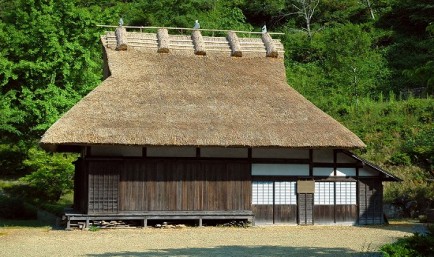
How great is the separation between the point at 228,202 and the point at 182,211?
164 centimetres

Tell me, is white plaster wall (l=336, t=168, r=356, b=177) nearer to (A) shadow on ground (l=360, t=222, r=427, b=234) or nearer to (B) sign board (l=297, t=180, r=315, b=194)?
(B) sign board (l=297, t=180, r=315, b=194)

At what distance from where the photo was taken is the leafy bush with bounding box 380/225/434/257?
10.8m

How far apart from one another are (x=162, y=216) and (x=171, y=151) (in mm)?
2195

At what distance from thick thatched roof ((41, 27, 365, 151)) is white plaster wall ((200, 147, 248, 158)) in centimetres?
96

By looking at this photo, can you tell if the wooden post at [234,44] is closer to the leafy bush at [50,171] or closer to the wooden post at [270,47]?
the wooden post at [270,47]

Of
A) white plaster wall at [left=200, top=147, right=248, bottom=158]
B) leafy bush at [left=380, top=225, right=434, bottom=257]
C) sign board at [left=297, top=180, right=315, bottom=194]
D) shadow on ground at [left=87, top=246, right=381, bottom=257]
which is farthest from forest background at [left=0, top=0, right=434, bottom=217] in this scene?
leafy bush at [left=380, top=225, right=434, bottom=257]

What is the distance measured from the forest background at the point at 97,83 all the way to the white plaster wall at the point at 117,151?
523 cm

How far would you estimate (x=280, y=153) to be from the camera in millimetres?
22750

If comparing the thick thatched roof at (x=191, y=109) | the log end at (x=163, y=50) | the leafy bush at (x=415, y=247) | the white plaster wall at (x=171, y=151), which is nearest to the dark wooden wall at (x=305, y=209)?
the thick thatched roof at (x=191, y=109)

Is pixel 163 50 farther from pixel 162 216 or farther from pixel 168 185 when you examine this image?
pixel 162 216

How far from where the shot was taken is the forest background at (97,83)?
28.1 metres

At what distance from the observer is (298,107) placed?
2359 centimetres

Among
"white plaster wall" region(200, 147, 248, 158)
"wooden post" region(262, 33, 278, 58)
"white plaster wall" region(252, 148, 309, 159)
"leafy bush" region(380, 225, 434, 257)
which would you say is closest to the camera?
"leafy bush" region(380, 225, 434, 257)

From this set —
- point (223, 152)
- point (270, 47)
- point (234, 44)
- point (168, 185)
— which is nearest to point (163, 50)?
point (234, 44)
